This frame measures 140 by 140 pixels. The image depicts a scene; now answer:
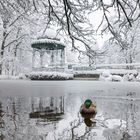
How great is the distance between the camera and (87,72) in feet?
101

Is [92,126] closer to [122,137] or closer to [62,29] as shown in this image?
[122,137]

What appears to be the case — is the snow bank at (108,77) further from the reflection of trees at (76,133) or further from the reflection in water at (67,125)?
the reflection of trees at (76,133)

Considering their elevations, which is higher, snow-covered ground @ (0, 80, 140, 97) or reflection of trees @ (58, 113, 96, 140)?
snow-covered ground @ (0, 80, 140, 97)

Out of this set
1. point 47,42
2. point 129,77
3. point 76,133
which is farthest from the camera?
point 129,77

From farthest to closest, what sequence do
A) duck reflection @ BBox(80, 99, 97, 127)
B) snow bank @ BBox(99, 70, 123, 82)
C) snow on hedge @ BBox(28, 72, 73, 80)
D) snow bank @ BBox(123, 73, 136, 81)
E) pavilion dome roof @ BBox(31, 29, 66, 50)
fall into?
snow bank @ BBox(123, 73, 136, 81)
snow bank @ BBox(99, 70, 123, 82)
pavilion dome roof @ BBox(31, 29, 66, 50)
snow on hedge @ BBox(28, 72, 73, 80)
duck reflection @ BBox(80, 99, 97, 127)

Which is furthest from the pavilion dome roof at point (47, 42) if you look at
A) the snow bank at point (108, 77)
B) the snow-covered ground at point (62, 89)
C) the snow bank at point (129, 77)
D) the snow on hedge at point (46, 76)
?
the snow-covered ground at point (62, 89)

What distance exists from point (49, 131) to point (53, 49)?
25.3 m

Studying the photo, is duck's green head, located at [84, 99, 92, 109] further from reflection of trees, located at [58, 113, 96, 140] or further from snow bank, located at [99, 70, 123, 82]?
snow bank, located at [99, 70, 123, 82]

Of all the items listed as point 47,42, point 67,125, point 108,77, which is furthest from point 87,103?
point 108,77

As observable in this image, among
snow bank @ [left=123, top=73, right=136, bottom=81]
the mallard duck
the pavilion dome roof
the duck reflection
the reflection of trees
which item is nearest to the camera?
the reflection of trees

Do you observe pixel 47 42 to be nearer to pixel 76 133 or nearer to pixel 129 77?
pixel 129 77

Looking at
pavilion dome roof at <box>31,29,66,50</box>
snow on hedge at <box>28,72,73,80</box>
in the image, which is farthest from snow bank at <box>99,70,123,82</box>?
pavilion dome roof at <box>31,29,66,50</box>

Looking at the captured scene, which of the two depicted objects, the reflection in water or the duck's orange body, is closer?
the reflection in water

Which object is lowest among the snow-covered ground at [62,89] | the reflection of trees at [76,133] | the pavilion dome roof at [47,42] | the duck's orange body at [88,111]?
the reflection of trees at [76,133]
